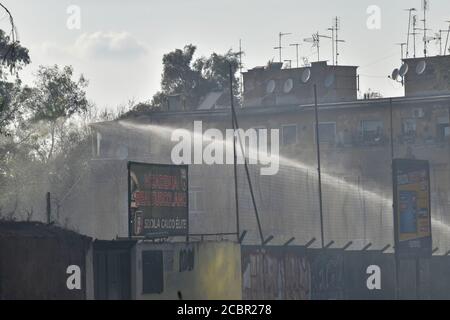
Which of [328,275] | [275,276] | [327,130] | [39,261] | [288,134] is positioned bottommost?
[328,275]

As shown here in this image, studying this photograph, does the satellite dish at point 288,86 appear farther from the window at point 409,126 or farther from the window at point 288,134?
the window at point 409,126

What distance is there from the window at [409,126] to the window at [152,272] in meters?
46.4

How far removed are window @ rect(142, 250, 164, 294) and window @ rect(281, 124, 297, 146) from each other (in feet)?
159

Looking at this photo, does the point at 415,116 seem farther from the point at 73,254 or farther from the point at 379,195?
the point at 73,254

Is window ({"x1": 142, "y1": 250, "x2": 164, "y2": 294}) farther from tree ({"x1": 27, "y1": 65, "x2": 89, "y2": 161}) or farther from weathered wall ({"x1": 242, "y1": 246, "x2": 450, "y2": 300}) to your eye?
tree ({"x1": 27, "y1": 65, "x2": 89, "y2": 161})

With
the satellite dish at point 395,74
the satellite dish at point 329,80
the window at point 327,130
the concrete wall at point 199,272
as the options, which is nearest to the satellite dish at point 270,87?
the satellite dish at point 329,80

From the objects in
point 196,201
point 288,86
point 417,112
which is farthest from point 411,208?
point 288,86

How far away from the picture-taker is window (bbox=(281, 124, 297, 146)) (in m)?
84.6

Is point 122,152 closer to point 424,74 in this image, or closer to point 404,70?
point 404,70

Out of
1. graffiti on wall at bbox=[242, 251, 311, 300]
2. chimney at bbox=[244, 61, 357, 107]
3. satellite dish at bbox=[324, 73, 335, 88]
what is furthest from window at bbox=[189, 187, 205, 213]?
graffiti on wall at bbox=[242, 251, 311, 300]

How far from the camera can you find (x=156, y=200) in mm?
38219

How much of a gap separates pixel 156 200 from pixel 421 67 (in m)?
55.4

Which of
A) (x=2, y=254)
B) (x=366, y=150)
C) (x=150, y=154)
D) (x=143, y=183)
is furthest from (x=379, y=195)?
(x=2, y=254)
